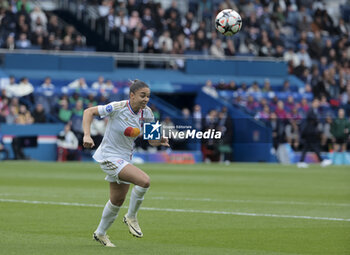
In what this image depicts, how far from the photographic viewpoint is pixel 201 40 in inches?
1583

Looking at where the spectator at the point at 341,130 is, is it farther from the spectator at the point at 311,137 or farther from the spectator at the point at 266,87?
the spectator at the point at 266,87

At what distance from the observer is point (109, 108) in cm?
973

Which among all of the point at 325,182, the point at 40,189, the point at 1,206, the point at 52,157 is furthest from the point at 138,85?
the point at 52,157

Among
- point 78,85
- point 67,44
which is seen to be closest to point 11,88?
point 78,85

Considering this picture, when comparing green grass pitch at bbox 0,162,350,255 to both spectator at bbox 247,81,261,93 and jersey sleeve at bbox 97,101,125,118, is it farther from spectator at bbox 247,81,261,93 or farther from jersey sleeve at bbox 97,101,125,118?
spectator at bbox 247,81,261,93

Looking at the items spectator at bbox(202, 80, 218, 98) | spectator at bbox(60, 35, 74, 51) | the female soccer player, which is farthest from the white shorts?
spectator at bbox(60, 35, 74, 51)

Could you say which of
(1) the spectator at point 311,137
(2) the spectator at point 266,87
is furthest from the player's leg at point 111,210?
(2) the spectator at point 266,87

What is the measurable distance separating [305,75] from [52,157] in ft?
49.5

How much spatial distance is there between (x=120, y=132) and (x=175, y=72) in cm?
2911

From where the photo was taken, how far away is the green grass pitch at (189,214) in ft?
33.0

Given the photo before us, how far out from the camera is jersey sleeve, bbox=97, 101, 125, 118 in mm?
9645

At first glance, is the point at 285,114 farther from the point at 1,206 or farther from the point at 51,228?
the point at 51,228

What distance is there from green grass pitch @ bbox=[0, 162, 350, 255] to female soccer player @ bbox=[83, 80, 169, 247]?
15.7 inches

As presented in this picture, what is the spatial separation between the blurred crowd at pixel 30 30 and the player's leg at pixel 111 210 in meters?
25.8
